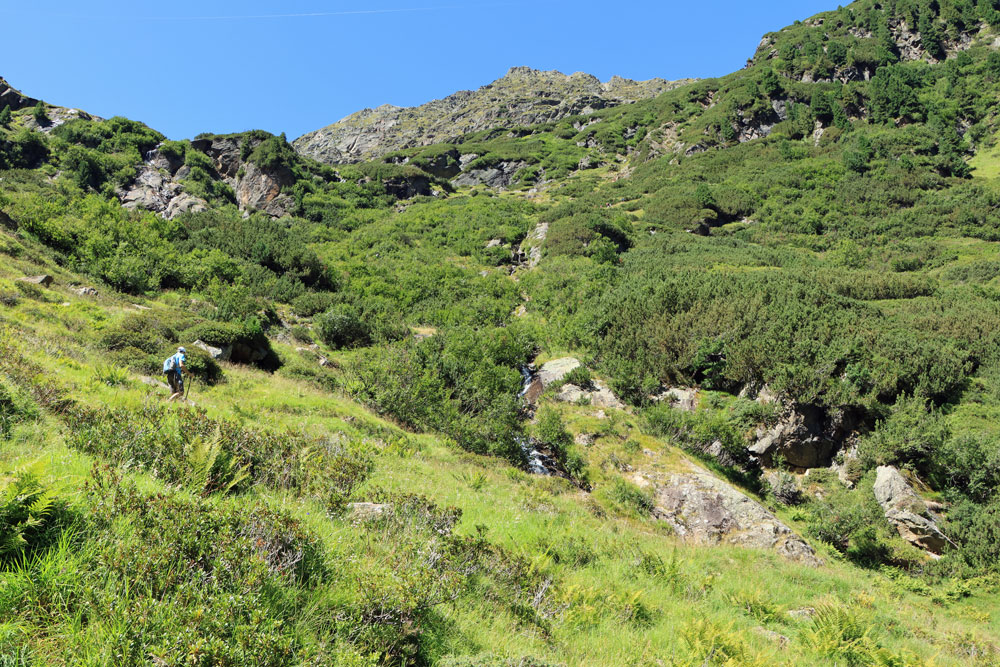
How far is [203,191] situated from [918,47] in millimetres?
97409

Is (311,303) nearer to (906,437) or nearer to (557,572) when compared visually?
(557,572)

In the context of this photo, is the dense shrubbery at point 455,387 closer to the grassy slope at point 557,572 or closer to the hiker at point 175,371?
the grassy slope at point 557,572

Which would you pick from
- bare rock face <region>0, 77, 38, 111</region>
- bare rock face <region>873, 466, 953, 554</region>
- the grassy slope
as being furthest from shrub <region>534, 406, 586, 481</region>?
bare rock face <region>0, 77, 38, 111</region>

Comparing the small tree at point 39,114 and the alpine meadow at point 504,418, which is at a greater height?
the small tree at point 39,114

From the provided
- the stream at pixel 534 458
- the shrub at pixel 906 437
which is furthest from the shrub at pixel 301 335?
the shrub at pixel 906 437

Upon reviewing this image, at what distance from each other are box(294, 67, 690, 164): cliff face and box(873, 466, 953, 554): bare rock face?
105m

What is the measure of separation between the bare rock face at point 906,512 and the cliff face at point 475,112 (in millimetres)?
104532

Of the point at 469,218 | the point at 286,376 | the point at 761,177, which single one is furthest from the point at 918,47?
the point at 286,376

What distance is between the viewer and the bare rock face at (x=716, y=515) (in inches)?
444

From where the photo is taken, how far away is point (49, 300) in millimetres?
14180

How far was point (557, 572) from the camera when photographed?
229 inches

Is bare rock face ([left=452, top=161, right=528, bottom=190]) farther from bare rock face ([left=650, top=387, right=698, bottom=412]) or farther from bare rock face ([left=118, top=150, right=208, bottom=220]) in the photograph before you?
bare rock face ([left=650, top=387, right=698, bottom=412])

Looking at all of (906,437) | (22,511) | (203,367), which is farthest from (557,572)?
(906,437)

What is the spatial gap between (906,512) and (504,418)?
11606 millimetres
